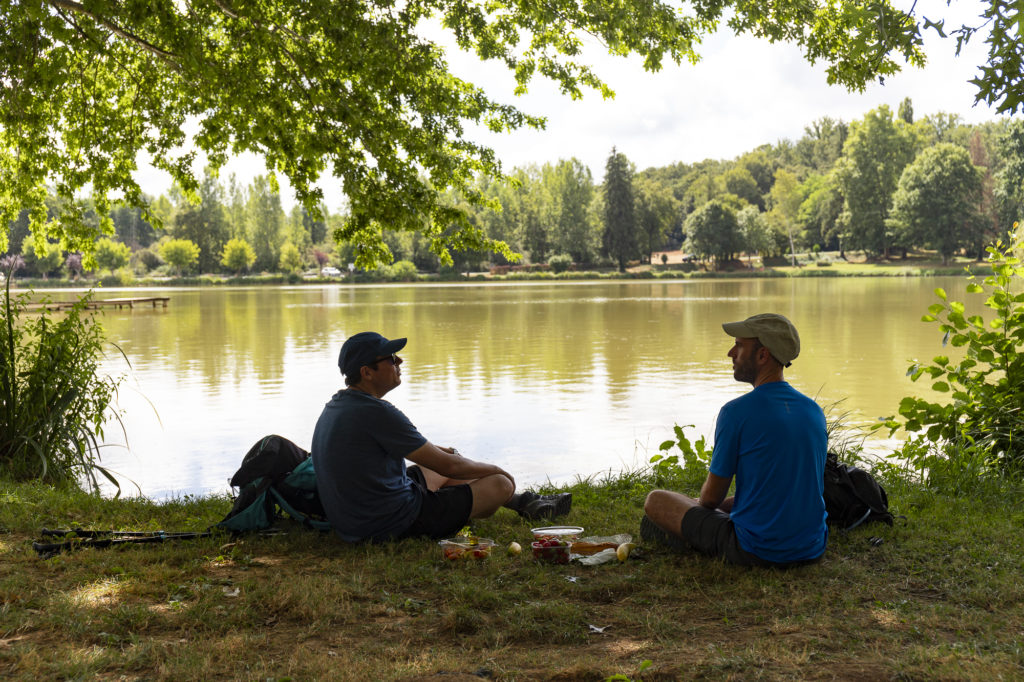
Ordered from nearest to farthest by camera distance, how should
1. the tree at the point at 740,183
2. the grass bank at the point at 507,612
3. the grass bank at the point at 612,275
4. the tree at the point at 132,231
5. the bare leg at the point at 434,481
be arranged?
the grass bank at the point at 507,612, the bare leg at the point at 434,481, the grass bank at the point at 612,275, the tree at the point at 740,183, the tree at the point at 132,231

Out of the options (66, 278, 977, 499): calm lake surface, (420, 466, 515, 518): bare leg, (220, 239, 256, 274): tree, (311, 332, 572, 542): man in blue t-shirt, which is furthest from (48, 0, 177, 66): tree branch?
(220, 239, 256, 274): tree

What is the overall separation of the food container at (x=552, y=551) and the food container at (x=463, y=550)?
11.0 inches

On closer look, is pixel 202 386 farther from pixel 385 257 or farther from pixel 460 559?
pixel 460 559

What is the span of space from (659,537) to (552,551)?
67cm

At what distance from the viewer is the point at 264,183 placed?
353 ft

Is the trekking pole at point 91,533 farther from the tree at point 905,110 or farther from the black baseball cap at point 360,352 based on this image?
the tree at point 905,110

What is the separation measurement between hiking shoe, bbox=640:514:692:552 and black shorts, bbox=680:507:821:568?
9cm

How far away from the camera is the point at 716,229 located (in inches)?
3369

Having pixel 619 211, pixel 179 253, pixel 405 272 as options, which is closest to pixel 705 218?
pixel 619 211

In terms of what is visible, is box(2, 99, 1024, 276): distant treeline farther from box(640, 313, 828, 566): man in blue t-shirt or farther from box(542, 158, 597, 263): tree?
box(640, 313, 828, 566): man in blue t-shirt

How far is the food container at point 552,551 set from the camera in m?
4.55

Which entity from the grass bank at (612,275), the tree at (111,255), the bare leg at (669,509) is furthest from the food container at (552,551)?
the tree at (111,255)

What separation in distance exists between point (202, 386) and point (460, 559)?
1213 cm

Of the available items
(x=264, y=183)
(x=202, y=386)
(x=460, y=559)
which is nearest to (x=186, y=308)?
(x=202, y=386)
